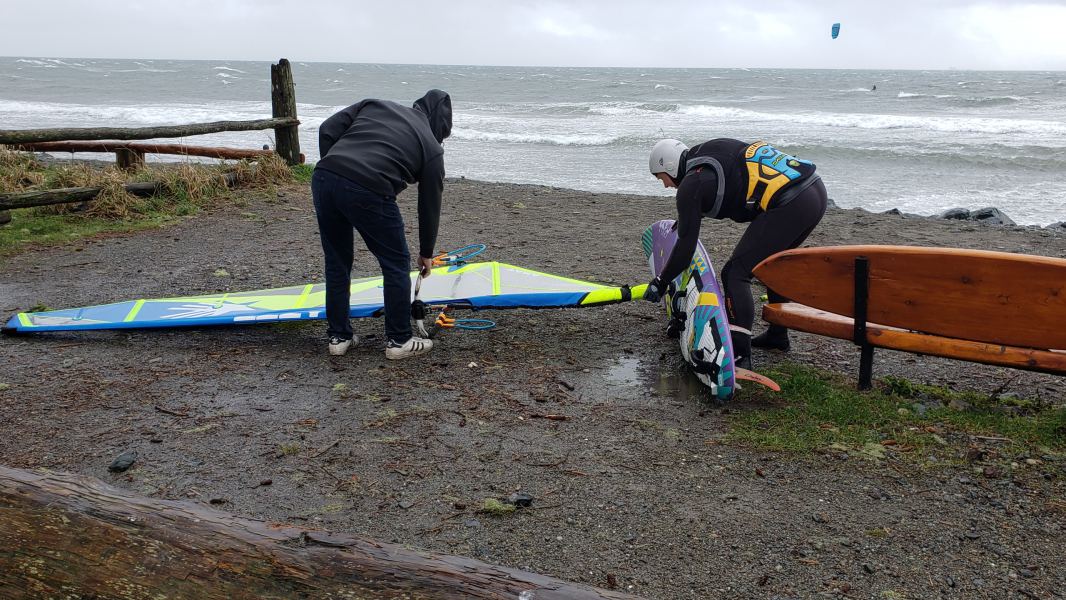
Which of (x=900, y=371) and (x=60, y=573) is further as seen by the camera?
(x=900, y=371)

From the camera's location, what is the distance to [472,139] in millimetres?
21328

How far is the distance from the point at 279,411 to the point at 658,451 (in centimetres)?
176

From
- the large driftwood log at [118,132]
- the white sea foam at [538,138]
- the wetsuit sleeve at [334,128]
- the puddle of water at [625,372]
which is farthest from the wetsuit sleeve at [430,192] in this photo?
the white sea foam at [538,138]

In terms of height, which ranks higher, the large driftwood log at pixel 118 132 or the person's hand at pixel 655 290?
the large driftwood log at pixel 118 132

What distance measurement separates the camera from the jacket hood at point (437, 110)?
4281mm

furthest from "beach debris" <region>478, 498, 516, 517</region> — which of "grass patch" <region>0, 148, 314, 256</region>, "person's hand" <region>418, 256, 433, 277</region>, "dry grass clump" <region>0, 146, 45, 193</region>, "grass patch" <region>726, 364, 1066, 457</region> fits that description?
"dry grass clump" <region>0, 146, 45, 193</region>

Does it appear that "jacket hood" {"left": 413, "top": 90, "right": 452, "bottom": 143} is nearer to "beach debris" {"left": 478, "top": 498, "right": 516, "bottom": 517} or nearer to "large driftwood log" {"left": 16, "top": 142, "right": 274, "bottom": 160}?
A: "beach debris" {"left": 478, "top": 498, "right": 516, "bottom": 517}

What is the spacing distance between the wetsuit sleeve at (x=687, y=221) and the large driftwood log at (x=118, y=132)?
19.4 ft

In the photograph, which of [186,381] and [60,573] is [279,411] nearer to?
[186,381]

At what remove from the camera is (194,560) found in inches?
71.5

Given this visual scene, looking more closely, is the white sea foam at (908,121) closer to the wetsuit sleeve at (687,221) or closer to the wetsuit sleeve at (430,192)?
the wetsuit sleeve at (687,221)

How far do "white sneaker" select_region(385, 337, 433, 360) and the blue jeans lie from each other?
1.4 inches

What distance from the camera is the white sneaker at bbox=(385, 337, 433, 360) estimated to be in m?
4.48

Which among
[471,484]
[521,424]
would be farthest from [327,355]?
[471,484]
